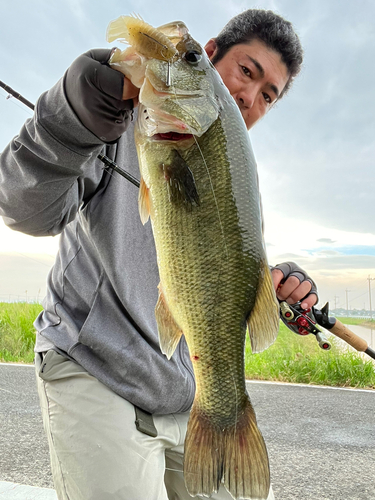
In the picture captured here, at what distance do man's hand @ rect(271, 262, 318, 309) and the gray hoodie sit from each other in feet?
1.92

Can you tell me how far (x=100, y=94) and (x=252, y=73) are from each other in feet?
5.13

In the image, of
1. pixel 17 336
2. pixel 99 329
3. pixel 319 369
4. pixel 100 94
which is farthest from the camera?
pixel 17 336

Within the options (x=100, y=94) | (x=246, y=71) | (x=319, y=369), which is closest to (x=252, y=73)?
(x=246, y=71)

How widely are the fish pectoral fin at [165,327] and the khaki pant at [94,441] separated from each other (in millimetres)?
589

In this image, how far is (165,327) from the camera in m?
1.57

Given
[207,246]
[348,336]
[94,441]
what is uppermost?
[207,246]

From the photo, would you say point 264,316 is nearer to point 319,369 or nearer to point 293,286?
point 293,286

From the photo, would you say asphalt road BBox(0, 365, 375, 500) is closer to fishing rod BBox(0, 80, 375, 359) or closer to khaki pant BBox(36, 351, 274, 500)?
fishing rod BBox(0, 80, 375, 359)

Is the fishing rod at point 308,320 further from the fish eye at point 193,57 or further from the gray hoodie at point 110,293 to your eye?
the fish eye at point 193,57

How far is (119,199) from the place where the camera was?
2074mm

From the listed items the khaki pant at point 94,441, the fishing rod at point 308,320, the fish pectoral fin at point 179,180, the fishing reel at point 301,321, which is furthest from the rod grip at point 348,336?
the fish pectoral fin at point 179,180

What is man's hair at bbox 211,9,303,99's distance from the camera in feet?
9.16

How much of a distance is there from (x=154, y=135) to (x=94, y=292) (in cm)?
94

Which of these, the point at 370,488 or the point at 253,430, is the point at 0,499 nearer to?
the point at 253,430
